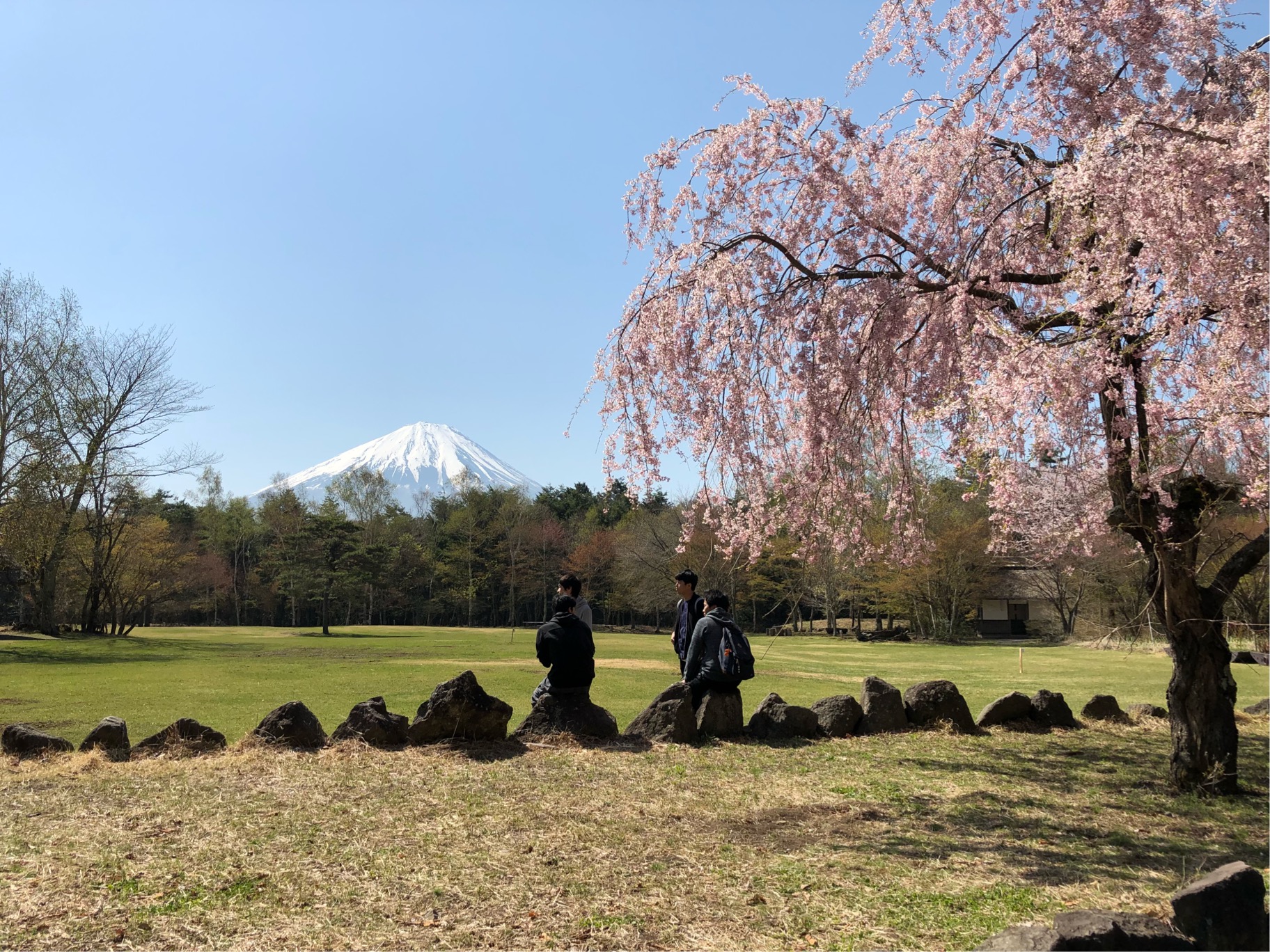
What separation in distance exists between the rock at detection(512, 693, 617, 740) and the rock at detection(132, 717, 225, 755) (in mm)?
2703

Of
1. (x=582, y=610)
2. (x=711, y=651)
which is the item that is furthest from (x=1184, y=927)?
(x=582, y=610)

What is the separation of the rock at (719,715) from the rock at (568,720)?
2.94ft

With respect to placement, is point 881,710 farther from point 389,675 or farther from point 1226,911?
point 389,675

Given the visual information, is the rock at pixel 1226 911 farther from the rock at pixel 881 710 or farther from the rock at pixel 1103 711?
the rock at pixel 1103 711

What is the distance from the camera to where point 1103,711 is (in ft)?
33.6

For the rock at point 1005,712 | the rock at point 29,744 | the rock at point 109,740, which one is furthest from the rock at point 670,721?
the rock at point 29,744

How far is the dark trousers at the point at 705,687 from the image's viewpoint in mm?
8398

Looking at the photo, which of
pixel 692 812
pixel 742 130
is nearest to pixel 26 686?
pixel 692 812

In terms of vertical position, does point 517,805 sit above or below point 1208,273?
below

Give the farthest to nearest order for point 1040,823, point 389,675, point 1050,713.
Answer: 1. point 389,675
2. point 1050,713
3. point 1040,823

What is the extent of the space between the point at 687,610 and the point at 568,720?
171 cm

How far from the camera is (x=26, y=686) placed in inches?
568

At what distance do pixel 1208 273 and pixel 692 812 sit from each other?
472cm

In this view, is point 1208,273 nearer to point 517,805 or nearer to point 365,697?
point 517,805
